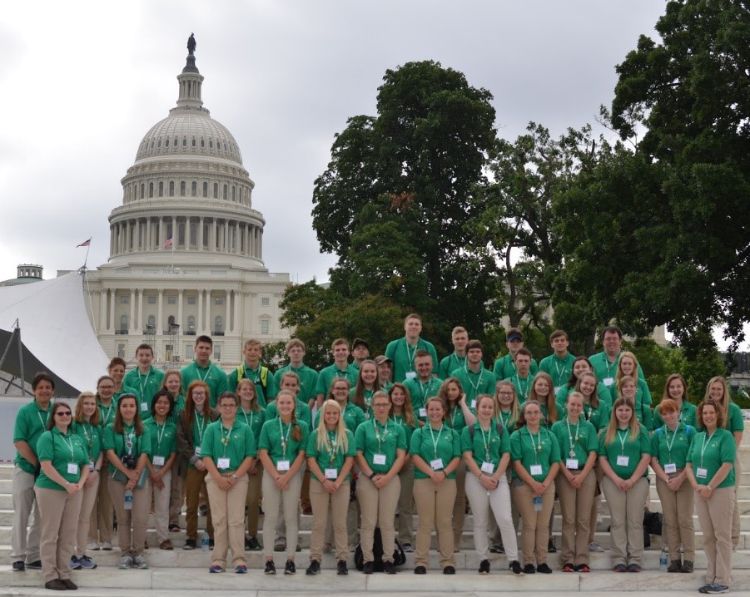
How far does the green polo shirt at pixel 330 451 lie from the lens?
10.3 meters

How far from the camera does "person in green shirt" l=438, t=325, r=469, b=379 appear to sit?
38.6ft

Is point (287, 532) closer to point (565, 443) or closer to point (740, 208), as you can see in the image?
point (565, 443)

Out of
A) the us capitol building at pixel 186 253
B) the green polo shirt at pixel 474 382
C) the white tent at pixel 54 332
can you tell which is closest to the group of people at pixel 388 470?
the green polo shirt at pixel 474 382

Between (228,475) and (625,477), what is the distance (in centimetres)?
370

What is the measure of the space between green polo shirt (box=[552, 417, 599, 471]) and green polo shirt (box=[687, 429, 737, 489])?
983 mm

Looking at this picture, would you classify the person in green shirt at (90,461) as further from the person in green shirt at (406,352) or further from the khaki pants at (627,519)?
the khaki pants at (627,519)

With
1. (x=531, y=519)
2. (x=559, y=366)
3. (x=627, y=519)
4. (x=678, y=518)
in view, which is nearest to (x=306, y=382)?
(x=559, y=366)

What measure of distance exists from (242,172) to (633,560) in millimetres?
110061

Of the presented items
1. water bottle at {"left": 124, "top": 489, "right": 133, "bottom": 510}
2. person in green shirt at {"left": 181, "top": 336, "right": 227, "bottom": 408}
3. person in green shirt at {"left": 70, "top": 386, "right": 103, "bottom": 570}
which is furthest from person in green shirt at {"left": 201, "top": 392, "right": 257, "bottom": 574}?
person in green shirt at {"left": 181, "top": 336, "right": 227, "bottom": 408}

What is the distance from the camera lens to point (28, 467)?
10.2 meters

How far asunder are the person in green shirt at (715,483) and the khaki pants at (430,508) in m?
2.19

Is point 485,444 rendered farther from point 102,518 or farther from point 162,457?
point 102,518

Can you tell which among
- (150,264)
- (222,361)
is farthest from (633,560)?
(150,264)

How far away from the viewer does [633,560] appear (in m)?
10.6
